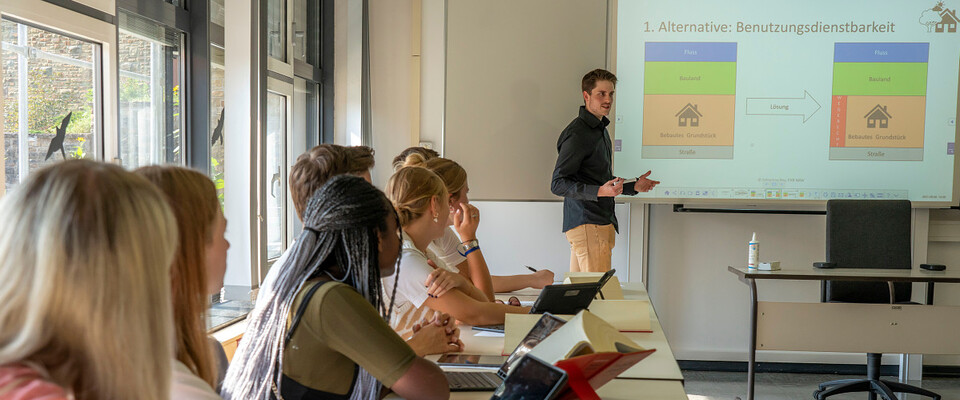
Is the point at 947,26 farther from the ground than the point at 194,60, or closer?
farther from the ground

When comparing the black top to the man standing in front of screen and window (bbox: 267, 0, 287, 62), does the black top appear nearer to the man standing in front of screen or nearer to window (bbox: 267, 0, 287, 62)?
the man standing in front of screen

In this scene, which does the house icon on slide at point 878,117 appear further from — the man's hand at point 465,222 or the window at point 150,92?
the window at point 150,92

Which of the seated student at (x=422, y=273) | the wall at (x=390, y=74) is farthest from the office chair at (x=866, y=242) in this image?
the wall at (x=390, y=74)

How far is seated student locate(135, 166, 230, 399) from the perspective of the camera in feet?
3.53

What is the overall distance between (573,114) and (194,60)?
227cm

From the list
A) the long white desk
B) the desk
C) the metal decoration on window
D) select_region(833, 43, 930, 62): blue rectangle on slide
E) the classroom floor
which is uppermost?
select_region(833, 43, 930, 62): blue rectangle on slide

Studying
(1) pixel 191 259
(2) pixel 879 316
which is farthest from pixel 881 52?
(1) pixel 191 259

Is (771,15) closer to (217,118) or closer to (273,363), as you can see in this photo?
(217,118)

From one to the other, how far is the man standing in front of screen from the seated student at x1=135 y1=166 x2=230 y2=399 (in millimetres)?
3069

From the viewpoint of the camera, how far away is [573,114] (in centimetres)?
460

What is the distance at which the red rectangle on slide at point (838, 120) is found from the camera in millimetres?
4406

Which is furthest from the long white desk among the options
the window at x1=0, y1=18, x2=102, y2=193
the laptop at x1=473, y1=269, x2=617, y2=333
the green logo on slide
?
the green logo on slide

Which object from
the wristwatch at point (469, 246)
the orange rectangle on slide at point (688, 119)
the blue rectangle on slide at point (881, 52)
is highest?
the blue rectangle on slide at point (881, 52)

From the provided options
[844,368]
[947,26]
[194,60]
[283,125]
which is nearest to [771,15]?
[947,26]
